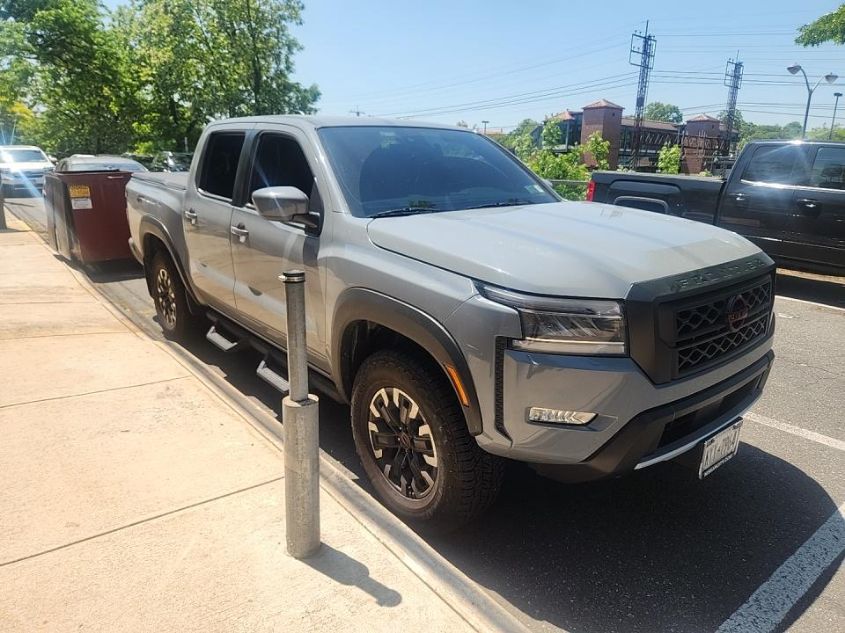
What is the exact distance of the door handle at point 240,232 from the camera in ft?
12.6

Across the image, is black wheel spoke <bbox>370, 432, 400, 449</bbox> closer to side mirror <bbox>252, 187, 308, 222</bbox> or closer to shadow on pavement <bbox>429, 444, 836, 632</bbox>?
shadow on pavement <bbox>429, 444, 836, 632</bbox>

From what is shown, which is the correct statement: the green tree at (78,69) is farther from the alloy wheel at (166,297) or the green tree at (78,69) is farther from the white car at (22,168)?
the alloy wheel at (166,297)

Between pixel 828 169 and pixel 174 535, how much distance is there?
26.3 feet

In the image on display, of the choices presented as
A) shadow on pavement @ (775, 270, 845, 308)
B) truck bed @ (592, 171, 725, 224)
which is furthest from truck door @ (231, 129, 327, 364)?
shadow on pavement @ (775, 270, 845, 308)

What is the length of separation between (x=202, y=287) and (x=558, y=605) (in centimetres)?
342

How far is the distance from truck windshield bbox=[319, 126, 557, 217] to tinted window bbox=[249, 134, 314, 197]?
0.22 meters

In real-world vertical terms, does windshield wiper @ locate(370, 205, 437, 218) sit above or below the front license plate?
above

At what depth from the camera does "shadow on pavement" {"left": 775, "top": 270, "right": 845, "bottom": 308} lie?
7.83 m

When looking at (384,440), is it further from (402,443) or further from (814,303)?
(814,303)

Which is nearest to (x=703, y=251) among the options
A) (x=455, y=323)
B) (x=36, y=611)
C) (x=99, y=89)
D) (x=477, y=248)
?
(x=477, y=248)

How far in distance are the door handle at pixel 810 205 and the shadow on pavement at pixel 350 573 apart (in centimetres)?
728

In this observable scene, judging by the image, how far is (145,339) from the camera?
17.7ft

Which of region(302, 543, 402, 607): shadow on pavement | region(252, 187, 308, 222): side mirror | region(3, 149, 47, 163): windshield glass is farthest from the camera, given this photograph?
region(3, 149, 47, 163): windshield glass

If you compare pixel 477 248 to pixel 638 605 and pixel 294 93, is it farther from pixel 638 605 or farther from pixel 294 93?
pixel 294 93
